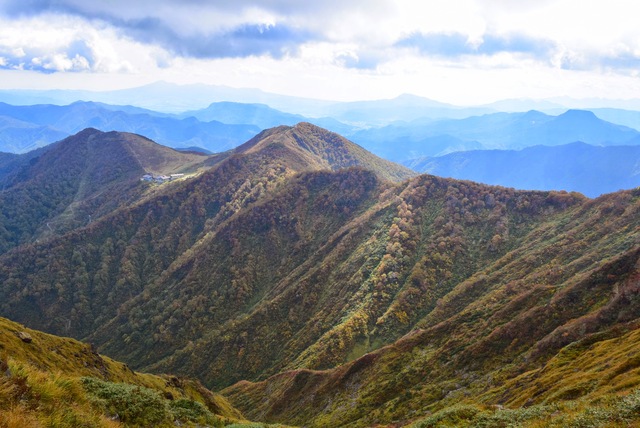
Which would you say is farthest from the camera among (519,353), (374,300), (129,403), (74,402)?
(374,300)

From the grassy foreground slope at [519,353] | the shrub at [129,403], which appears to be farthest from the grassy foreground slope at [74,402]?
the grassy foreground slope at [519,353]

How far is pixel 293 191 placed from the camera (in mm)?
183000

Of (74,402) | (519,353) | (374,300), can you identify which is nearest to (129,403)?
(74,402)

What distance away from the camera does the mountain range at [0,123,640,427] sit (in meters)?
39.8

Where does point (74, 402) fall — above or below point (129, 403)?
above

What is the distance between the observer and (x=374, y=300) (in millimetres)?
100562

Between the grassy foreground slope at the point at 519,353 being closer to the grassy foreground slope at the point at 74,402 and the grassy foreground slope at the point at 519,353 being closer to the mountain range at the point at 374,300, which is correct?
the mountain range at the point at 374,300

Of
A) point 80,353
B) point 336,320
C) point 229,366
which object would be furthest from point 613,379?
point 229,366

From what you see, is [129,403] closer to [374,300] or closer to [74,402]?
[74,402]

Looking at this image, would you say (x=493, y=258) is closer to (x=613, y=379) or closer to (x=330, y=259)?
(x=330, y=259)

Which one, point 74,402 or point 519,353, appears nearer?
point 74,402

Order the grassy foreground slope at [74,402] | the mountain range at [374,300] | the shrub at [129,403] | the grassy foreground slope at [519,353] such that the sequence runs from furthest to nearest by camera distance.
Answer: the mountain range at [374,300]
the grassy foreground slope at [519,353]
the shrub at [129,403]
the grassy foreground slope at [74,402]

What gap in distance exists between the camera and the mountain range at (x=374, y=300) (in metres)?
39.8

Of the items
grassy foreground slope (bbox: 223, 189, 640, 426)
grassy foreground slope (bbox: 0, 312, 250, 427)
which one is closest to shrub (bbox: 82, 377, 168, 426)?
grassy foreground slope (bbox: 0, 312, 250, 427)
